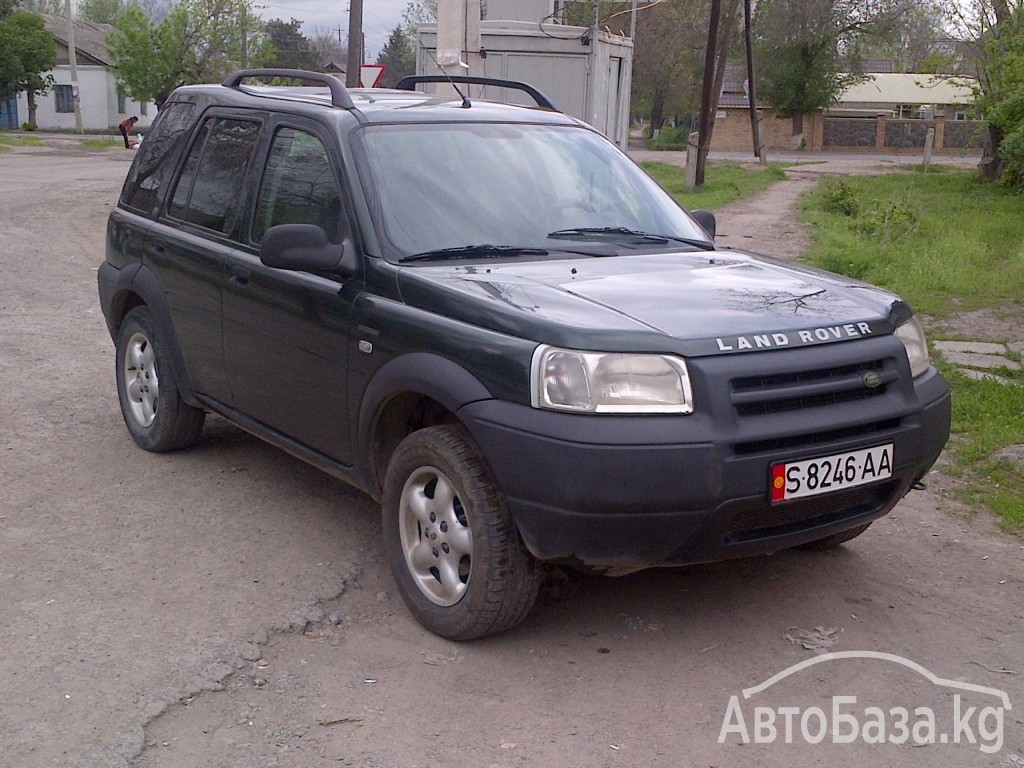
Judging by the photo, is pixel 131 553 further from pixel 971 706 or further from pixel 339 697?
pixel 971 706

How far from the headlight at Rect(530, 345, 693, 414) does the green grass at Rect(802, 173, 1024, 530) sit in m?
2.55

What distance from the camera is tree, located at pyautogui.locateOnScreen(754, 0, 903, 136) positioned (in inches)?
2181

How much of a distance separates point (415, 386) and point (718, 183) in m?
23.9

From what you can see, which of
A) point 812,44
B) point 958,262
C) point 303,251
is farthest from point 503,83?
point 812,44

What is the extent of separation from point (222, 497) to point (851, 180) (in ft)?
86.0

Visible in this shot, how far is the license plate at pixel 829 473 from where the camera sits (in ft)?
12.4

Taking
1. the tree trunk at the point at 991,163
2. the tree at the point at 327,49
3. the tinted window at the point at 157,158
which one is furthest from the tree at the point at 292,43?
the tinted window at the point at 157,158

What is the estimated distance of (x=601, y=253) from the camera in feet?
15.6

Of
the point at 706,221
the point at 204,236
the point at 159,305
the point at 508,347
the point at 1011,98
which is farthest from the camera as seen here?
the point at 1011,98

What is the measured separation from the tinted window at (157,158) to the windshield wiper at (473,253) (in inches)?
81.9

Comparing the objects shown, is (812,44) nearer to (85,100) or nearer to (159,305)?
(85,100)

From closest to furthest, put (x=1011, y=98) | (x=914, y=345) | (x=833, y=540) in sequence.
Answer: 1. (x=914, y=345)
2. (x=833, y=540)
3. (x=1011, y=98)

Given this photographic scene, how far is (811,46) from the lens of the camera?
56688mm

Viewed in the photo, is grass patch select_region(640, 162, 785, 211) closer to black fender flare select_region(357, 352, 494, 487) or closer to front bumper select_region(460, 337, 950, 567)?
black fender flare select_region(357, 352, 494, 487)
